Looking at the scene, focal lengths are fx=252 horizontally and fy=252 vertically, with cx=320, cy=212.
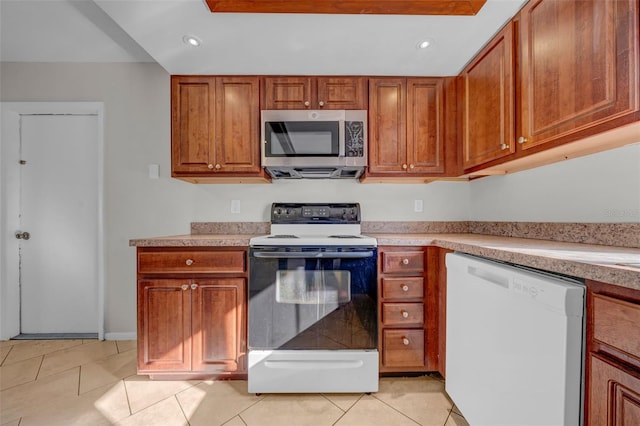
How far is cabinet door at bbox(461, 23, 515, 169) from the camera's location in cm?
136

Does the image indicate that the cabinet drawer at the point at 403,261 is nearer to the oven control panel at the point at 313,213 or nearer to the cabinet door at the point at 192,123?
the oven control panel at the point at 313,213

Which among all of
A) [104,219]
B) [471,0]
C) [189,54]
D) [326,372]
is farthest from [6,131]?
[471,0]

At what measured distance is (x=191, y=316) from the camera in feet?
5.08

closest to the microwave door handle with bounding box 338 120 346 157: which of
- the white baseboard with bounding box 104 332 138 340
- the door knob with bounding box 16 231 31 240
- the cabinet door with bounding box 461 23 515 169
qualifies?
the cabinet door with bounding box 461 23 515 169

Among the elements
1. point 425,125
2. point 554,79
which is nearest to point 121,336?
point 425,125

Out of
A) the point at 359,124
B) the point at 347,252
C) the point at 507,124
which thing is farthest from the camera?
the point at 359,124

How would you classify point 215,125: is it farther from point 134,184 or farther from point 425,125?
point 425,125

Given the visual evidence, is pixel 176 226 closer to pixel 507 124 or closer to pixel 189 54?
pixel 189 54

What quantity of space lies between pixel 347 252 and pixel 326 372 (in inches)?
27.8

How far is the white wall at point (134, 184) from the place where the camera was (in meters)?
2.13

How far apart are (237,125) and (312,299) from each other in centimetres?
133

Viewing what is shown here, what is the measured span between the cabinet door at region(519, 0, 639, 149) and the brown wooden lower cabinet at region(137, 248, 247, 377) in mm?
1698

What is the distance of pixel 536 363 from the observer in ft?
2.63

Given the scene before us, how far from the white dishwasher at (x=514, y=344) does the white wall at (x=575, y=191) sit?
0.65 metres
